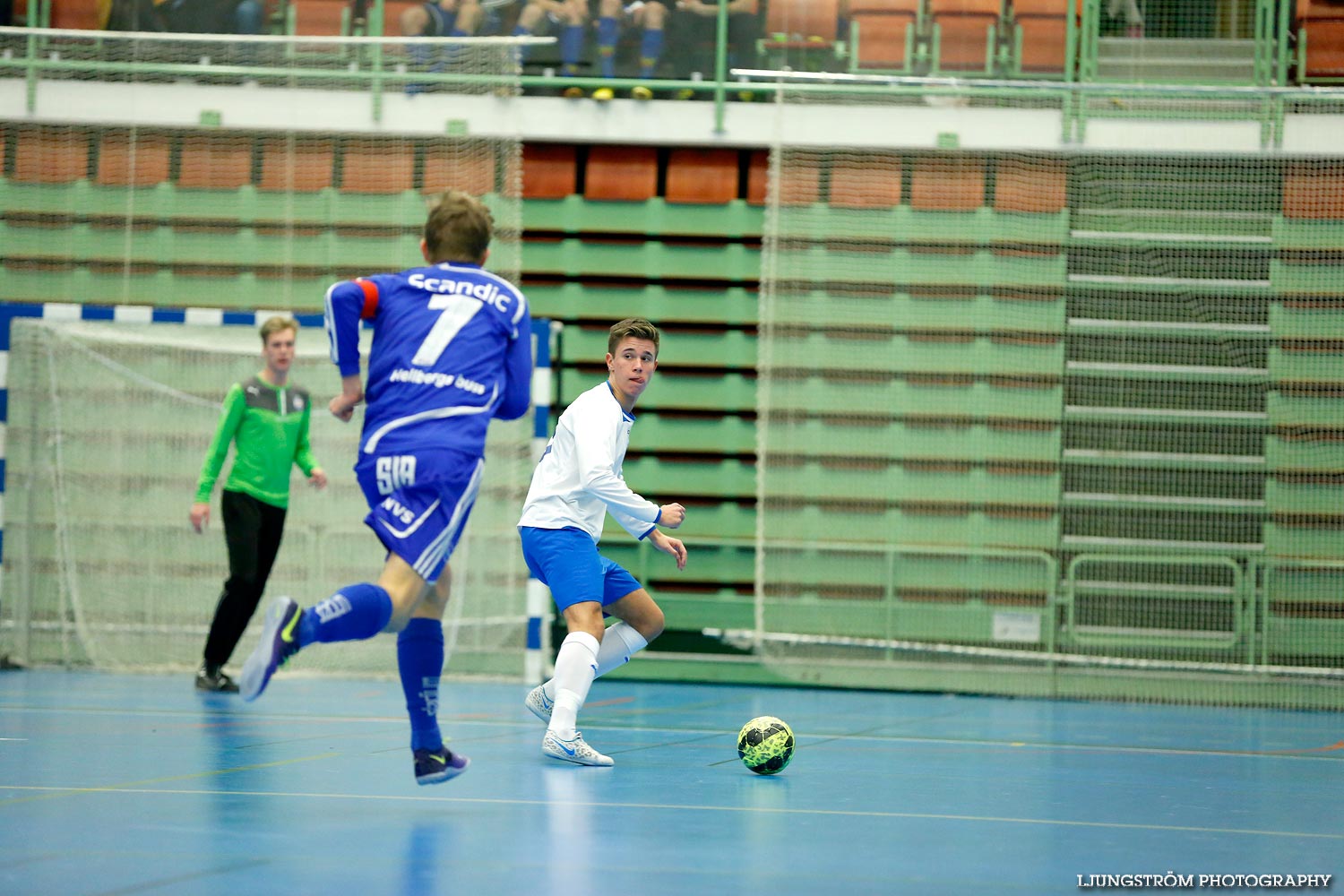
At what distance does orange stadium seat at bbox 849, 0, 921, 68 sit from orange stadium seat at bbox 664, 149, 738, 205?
1.45m

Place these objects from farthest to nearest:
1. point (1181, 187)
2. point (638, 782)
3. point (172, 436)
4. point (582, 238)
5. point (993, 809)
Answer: point (582, 238), point (1181, 187), point (172, 436), point (638, 782), point (993, 809)

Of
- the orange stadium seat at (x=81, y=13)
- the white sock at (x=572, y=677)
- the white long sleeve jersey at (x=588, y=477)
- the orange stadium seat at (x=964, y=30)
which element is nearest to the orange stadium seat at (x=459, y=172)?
the orange stadium seat at (x=81, y=13)

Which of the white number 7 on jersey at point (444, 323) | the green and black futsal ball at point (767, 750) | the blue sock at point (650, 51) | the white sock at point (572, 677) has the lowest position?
the green and black futsal ball at point (767, 750)

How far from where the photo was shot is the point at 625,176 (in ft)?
39.8

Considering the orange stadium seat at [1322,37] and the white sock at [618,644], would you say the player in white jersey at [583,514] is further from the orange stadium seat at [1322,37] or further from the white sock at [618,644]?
the orange stadium seat at [1322,37]

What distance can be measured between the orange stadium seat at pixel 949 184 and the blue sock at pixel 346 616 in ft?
25.8

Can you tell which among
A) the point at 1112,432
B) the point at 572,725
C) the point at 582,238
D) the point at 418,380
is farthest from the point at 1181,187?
the point at 418,380

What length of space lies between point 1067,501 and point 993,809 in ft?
21.2

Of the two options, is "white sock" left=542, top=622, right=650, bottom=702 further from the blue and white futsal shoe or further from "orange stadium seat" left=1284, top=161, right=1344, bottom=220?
"orange stadium seat" left=1284, top=161, right=1344, bottom=220

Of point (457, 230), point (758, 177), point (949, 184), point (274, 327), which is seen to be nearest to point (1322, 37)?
point (949, 184)

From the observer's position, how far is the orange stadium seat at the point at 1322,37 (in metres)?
11.1

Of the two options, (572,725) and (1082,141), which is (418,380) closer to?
(572,725)

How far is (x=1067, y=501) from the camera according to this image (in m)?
10.8

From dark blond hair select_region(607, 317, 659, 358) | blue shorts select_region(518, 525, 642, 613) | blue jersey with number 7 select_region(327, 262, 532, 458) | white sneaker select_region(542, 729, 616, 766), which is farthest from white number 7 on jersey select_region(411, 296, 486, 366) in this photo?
white sneaker select_region(542, 729, 616, 766)
